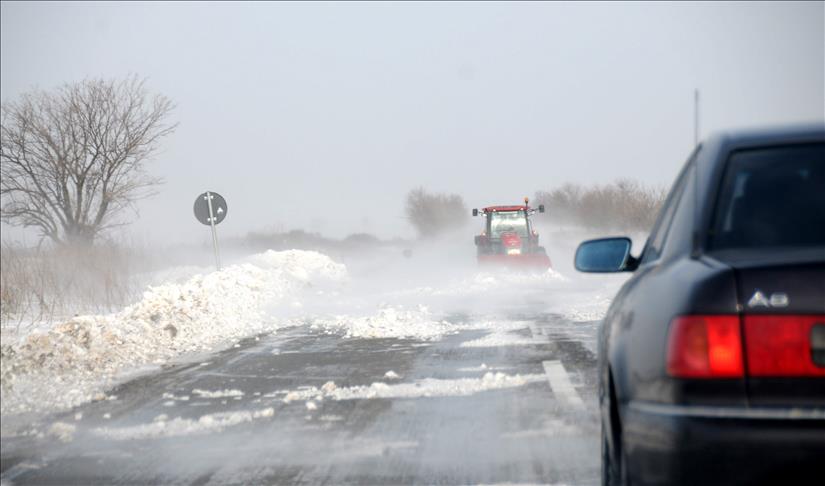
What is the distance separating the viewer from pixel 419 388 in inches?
355

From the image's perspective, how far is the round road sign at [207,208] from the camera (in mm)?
21984

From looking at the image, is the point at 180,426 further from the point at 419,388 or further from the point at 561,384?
the point at 561,384

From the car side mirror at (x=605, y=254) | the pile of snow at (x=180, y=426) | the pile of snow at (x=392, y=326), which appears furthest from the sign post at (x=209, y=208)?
the car side mirror at (x=605, y=254)

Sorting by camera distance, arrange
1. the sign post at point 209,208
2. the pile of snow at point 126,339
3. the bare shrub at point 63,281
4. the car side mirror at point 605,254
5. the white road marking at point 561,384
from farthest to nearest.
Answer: the sign post at point 209,208 → the bare shrub at point 63,281 → the pile of snow at point 126,339 → the white road marking at point 561,384 → the car side mirror at point 605,254

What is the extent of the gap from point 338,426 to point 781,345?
508 cm

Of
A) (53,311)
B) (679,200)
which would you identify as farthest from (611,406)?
(53,311)

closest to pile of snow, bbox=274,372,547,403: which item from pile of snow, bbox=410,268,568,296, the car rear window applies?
the car rear window

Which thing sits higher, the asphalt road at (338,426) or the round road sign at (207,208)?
the round road sign at (207,208)

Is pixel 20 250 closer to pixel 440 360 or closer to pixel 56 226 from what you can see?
pixel 56 226

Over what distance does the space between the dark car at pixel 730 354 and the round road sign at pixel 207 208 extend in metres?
19.4

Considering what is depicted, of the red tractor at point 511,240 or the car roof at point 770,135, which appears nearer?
the car roof at point 770,135

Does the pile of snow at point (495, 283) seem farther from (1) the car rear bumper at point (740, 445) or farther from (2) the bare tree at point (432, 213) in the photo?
(2) the bare tree at point (432, 213)

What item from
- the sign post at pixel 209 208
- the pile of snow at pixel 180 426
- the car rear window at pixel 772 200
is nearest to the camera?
the car rear window at pixel 772 200

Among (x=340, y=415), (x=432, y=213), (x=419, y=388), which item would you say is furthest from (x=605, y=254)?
(x=432, y=213)
